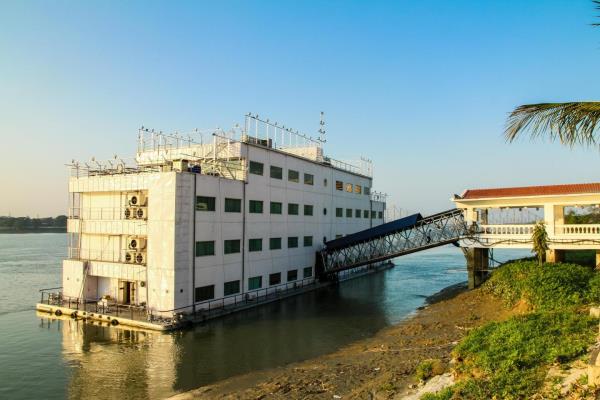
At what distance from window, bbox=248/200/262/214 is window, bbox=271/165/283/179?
11.3 feet

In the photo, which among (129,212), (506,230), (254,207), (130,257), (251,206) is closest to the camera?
(130,257)

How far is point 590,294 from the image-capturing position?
23.5m

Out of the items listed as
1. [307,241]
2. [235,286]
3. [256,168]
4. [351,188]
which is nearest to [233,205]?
[256,168]

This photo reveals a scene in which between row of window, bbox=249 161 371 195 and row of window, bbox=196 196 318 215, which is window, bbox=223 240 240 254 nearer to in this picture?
row of window, bbox=196 196 318 215

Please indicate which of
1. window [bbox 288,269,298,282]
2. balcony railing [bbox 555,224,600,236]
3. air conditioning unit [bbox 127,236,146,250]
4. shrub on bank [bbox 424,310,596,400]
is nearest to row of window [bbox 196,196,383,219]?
air conditioning unit [bbox 127,236,146,250]

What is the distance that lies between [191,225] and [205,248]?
2332mm

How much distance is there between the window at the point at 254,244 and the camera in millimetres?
37809

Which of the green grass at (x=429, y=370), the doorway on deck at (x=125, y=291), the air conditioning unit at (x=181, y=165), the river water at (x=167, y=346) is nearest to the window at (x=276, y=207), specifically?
the river water at (x=167, y=346)

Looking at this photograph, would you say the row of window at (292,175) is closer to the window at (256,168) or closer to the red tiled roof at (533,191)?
the window at (256,168)

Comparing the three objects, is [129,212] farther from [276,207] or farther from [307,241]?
[307,241]

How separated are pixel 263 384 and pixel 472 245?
25.4m

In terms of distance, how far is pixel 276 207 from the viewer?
41656mm

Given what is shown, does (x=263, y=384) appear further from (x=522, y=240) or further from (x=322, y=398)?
(x=522, y=240)

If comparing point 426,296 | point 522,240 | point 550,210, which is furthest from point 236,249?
point 550,210
